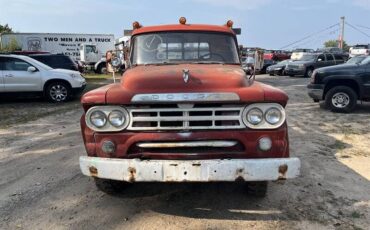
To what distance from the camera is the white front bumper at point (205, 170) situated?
3.93 metres

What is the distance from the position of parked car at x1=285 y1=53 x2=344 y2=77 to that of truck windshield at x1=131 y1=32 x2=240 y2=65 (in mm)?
21261

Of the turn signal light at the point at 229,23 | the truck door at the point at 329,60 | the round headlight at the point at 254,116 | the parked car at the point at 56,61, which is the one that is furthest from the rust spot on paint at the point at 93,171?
the truck door at the point at 329,60

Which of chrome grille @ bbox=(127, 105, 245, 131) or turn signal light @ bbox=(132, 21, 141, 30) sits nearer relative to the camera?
chrome grille @ bbox=(127, 105, 245, 131)

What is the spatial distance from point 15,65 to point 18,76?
15.0 inches

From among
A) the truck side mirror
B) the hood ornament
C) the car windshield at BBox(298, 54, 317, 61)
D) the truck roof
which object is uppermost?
the truck roof

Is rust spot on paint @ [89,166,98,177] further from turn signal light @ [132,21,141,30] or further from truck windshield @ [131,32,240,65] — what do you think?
turn signal light @ [132,21,141,30]

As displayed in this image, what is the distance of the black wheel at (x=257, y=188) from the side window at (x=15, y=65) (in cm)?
1105

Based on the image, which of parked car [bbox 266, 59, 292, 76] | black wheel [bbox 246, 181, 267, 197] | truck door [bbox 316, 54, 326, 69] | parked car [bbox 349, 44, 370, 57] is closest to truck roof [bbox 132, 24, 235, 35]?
black wheel [bbox 246, 181, 267, 197]

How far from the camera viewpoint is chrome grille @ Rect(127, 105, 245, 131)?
4.09m

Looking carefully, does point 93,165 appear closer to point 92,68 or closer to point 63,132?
point 63,132

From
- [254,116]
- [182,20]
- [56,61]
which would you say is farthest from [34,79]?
[254,116]

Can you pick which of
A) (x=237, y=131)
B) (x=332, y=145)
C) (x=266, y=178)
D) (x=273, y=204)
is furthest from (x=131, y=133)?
(x=332, y=145)

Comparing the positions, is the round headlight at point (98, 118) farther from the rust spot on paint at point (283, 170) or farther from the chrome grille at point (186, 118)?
the rust spot on paint at point (283, 170)

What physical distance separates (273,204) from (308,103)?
376 inches
